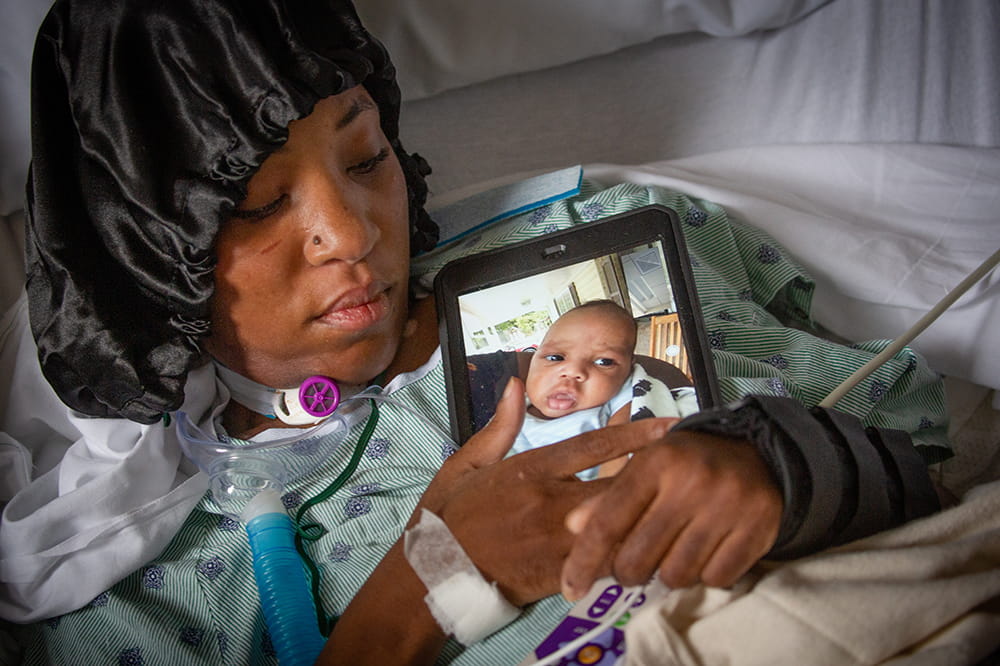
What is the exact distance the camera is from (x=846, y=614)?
488mm

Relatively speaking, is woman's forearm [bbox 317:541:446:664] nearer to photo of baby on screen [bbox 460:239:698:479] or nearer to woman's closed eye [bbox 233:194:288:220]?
photo of baby on screen [bbox 460:239:698:479]

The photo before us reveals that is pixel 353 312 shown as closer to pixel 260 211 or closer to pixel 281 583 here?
pixel 260 211

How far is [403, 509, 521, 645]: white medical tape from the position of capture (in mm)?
564

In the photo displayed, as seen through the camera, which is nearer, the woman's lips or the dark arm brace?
the dark arm brace

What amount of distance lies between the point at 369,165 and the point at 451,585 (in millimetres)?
430

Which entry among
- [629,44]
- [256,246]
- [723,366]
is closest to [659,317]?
[723,366]

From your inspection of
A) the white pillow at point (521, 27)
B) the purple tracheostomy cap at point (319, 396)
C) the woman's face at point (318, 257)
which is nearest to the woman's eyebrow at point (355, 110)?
the woman's face at point (318, 257)

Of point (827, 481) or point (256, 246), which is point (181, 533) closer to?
point (256, 246)

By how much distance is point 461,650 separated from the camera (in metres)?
0.66

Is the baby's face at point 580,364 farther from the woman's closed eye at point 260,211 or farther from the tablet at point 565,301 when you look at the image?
the woman's closed eye at point 260,211

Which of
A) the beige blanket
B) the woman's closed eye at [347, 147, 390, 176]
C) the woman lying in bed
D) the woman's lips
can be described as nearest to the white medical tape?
the woman lying in bed

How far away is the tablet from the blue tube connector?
0.60 ft

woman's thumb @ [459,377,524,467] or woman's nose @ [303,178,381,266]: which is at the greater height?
woman's nose @ [303,178,381,266]

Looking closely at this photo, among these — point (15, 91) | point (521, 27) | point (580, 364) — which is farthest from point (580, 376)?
point (15, 91)
